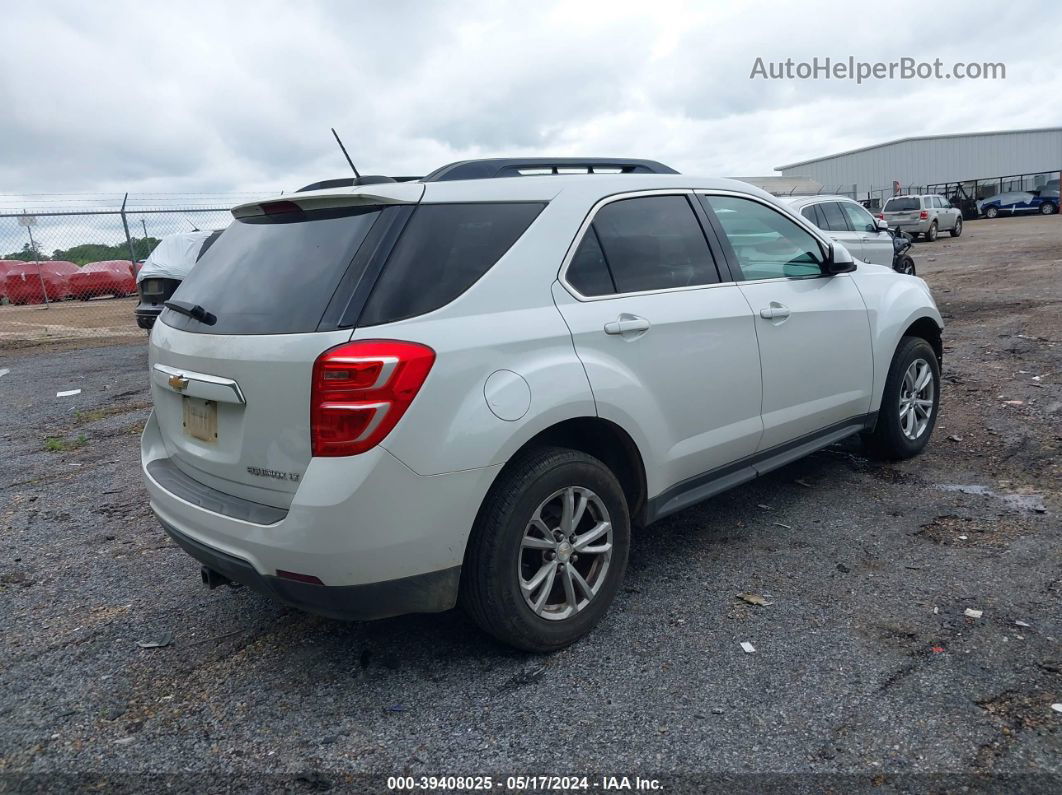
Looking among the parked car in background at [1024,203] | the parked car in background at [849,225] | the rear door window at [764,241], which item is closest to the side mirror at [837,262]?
the rear door window at [764,241]

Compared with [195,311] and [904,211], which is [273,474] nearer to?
[195,311]

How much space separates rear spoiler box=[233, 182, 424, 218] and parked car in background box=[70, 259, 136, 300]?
70.5 feet

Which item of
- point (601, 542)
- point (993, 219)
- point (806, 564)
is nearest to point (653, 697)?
point (601, 542)

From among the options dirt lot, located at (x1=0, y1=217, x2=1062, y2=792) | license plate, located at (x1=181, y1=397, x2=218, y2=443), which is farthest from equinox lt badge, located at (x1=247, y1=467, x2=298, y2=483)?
dirt lot, located at (x1=0, y1=217, x2=1062, y2=792)

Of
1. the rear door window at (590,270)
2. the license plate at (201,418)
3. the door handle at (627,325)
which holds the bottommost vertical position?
the license plate at (201,418)

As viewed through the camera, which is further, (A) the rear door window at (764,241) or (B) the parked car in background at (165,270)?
(B) the parked car in background at (165,270)

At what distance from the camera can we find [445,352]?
2631 millimetres

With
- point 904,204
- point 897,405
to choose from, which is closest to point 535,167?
point 897,405

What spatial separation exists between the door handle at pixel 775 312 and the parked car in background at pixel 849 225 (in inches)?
325

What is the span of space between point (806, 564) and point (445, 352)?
6.96ft

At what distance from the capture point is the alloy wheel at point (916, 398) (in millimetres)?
4984

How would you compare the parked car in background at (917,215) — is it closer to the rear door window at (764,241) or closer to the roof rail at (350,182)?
the rear door window at (764,241)

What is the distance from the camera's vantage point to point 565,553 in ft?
9.93

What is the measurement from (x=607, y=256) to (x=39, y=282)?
22.5 metres
